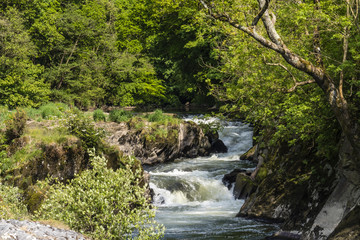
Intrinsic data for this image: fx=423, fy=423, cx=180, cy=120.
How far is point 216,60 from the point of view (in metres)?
25.5

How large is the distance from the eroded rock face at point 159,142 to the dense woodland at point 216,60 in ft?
9.58

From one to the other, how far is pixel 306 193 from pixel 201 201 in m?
7.47

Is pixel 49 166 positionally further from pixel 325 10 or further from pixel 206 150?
pixel 206 150

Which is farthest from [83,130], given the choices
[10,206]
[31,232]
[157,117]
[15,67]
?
[15,67]

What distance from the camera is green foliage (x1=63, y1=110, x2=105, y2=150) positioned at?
16.9m

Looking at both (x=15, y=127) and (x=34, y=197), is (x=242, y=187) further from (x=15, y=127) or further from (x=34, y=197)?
(x=15, y=127)

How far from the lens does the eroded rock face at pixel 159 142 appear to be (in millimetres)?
26297

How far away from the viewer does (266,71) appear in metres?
11.6

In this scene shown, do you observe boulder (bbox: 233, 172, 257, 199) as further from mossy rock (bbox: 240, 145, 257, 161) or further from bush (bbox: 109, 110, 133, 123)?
bush (bbox: 109, 110, 133, 123)

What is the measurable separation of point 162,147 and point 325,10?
58.4ft

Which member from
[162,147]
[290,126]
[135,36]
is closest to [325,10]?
[290,126]

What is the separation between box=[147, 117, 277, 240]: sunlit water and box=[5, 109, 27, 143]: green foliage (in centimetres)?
632

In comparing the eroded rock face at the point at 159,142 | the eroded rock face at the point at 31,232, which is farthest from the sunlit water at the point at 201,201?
the eroded rock face at the point at 31,232

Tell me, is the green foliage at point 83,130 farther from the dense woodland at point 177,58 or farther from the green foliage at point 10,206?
the dense woodland at point 177,58
